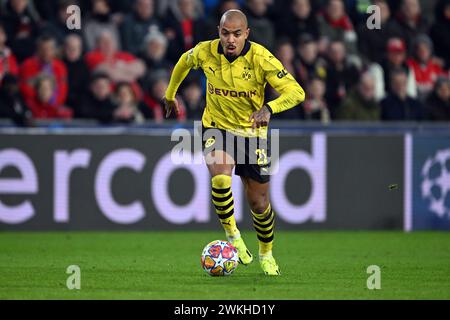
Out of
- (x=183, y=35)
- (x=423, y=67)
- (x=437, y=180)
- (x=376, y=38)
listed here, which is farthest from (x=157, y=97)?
(x=423, y=67)

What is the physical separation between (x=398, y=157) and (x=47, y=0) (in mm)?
5765

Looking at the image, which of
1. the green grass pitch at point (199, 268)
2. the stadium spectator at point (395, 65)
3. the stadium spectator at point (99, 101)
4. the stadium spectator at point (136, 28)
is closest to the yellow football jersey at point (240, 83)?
the green grass pitch at point (199, 268)

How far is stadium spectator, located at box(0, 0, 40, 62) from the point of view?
1591 cm

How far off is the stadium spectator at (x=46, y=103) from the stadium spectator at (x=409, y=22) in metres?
6.21

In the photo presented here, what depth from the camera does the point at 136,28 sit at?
55.1 feet

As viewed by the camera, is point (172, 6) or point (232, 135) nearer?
point (232, 135)

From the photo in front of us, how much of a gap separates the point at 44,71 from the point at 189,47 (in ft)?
7.92

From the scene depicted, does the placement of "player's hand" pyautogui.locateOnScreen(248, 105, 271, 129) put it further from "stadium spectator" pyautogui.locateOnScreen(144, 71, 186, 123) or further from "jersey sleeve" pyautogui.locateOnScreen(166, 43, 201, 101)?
"stadium spectator" pyautogui.locateOnScreen(144, 71, 186, 123)

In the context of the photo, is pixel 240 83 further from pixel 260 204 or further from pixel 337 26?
pixel 337 26

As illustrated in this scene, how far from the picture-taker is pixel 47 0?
16.9m

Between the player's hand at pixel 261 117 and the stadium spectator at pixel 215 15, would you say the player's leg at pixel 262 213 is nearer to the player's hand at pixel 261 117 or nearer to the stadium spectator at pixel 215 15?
the player's hand at pixel 261 117
